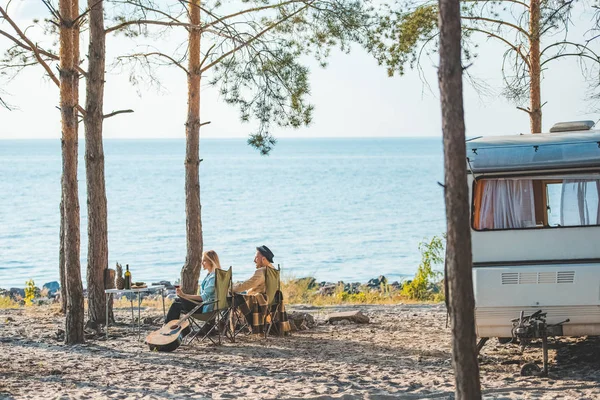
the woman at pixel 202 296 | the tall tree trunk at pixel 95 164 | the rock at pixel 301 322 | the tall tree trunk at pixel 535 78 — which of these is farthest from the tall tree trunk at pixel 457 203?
the tall tree trunk at pixel 535 78

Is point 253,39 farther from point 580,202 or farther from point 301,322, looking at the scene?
point 580,202

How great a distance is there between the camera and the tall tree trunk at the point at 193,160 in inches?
482

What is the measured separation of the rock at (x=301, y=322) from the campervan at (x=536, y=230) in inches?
125

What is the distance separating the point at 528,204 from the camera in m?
7.60

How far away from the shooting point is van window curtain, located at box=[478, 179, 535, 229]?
759 centimetres

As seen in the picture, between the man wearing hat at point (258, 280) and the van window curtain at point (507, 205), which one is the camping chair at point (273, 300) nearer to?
the man wearing hat at point (258, 280)

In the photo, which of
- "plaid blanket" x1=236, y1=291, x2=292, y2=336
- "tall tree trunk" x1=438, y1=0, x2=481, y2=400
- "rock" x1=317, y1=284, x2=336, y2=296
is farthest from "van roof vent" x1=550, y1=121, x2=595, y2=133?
"rock" x1=317, y1=284, x2=336, y2=296

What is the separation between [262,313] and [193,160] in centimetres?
333

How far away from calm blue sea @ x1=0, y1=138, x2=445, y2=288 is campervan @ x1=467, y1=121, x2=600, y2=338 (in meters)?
12.1

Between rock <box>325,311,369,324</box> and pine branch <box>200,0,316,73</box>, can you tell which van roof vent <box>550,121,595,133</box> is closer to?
rock <box>325,311,369,324</box>

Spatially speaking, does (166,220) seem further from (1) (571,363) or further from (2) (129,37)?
(1) (571,363)

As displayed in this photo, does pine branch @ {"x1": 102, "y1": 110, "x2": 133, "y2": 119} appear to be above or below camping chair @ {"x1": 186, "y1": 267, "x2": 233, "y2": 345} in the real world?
above

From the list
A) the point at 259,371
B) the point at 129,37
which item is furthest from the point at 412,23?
the point at 259,371

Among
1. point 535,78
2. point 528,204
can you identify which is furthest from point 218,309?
point 535,78
